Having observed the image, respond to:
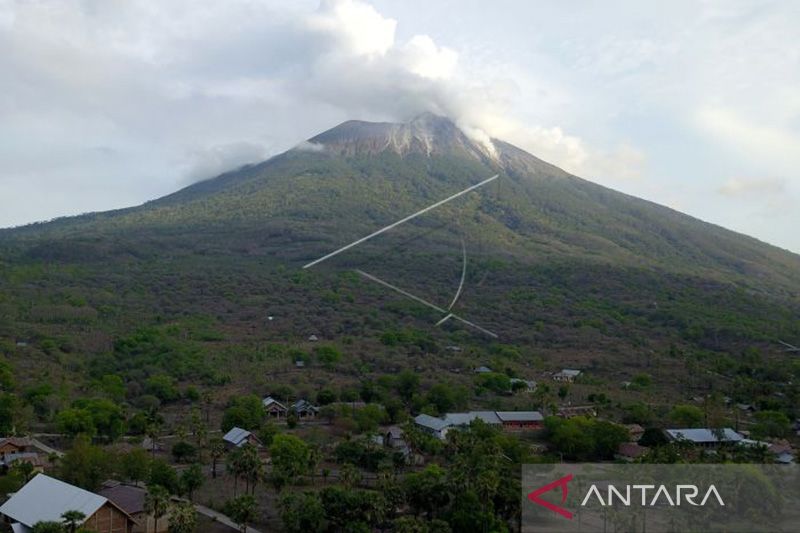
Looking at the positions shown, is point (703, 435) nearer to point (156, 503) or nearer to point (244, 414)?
point (244, 414)

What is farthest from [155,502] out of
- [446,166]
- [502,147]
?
[502,147]

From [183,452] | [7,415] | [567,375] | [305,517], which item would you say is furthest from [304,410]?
[305,517]

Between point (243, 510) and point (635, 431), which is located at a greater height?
point (243, 510)

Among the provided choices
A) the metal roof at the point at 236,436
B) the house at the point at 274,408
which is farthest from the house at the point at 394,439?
the house at the point at 274,408

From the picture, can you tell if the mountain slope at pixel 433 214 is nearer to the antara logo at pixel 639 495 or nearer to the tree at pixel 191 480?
the tree at pixel 191 480

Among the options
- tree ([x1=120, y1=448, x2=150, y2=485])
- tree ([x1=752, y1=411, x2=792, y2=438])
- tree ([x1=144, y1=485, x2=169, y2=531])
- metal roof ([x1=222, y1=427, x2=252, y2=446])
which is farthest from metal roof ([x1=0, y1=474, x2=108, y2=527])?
tree ([x1=752, y1=411, x2=792, y2=438])

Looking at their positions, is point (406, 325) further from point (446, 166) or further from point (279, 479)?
point (446, 166)
